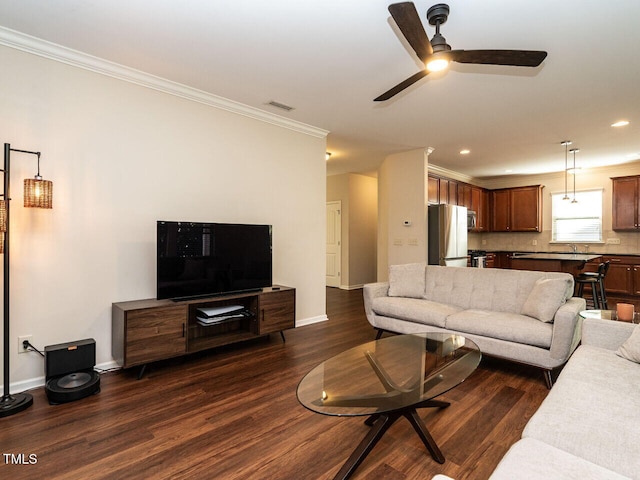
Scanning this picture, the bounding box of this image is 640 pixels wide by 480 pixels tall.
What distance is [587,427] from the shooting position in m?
1.31

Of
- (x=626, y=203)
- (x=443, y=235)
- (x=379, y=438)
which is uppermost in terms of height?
(x=626, y=203)

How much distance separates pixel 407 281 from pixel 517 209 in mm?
5467

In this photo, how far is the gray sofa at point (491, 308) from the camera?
2697mm

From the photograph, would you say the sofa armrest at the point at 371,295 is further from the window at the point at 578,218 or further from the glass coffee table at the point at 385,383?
the window at the point at 578,218

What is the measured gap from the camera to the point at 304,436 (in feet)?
6.61

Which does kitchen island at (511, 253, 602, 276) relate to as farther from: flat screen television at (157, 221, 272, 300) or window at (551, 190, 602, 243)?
flat screen television at (157, 221, 272, 300)

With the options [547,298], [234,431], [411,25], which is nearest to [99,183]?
[234,431]

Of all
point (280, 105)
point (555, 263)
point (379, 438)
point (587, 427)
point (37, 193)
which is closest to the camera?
point (587, 427)

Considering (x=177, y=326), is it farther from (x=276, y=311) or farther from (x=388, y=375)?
(x=388, y=375)

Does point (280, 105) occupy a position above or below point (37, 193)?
above

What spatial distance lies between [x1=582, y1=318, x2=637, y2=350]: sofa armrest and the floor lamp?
12.5 ft

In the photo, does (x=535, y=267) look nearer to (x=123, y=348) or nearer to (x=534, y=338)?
(x=534, y=338)

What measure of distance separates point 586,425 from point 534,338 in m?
1.56

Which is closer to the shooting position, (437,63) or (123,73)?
(437,63)
